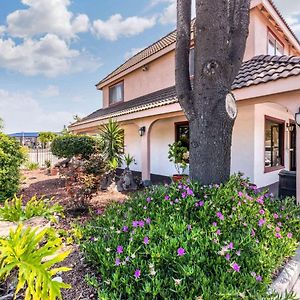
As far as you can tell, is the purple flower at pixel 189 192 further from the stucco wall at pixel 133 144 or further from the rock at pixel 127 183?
the stucco wall at pixel 133 144

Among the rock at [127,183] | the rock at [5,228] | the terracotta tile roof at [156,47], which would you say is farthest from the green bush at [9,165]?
the terracotta tile roof at [156,47]

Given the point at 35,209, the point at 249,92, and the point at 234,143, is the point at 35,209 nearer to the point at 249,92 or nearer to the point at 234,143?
the point at 249,92

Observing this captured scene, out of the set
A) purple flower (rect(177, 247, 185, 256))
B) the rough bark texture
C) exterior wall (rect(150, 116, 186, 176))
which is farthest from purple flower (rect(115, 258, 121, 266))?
exterior wall (rect(150, 116, 186, 176))

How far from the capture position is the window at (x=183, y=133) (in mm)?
11039

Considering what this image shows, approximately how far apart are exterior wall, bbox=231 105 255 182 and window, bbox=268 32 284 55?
4.12 metres

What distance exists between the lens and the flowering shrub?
2455mm

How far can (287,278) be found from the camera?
Result: 3.26m

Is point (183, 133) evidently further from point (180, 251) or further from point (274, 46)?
point (180, 251)

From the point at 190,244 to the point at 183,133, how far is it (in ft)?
28.2

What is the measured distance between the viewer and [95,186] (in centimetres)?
713

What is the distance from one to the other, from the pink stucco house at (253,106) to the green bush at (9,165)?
498cm

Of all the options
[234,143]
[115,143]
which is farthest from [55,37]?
[234,143]

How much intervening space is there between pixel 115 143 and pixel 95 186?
454cm

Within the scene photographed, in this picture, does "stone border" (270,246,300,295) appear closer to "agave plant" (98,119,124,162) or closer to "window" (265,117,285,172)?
"window" (265,117,285,172)
